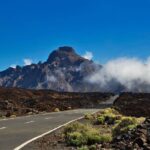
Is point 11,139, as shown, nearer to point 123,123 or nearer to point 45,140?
point 45,140

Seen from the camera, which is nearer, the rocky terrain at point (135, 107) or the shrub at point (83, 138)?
the shrub at point (83, 138)

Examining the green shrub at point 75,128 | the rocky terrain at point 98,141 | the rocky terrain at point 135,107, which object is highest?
the rocky terrain at point 135,107

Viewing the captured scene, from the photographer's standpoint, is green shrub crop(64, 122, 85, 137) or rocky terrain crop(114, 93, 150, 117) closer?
green shrub crop(64, 122, 85, 137)

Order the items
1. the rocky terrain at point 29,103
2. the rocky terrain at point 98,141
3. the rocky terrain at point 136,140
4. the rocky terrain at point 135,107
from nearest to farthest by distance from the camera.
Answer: the rocky terrain at point 136,140, the rocky terrain at point 98,141, the rocky terrain at point 135,107, the rocky terrain at point 29,103

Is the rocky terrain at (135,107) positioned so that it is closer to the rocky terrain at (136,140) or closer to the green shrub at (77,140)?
the green shrub at (77,140)

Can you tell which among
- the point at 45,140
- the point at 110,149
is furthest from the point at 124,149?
the point at 45,140

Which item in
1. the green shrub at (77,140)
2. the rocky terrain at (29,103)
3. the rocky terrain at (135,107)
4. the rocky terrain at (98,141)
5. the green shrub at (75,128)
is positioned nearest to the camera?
the rocky terrain at (98,141)

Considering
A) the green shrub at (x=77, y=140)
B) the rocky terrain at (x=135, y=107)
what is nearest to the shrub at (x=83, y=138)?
the green shrub at (x=77, y=140)

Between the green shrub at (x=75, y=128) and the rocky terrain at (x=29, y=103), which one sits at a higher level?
the rocky terrain at (x=29, y=103)

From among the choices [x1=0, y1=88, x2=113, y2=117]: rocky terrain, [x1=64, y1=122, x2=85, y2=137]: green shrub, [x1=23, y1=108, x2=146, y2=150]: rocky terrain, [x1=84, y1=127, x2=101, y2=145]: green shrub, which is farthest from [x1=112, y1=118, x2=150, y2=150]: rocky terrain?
[x1=0, y1=88, x2=113, y2=117]: rocky terrain

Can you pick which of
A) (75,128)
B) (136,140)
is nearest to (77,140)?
(75,128)

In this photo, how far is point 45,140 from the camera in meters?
19.7

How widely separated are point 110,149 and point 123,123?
6985 millimetres

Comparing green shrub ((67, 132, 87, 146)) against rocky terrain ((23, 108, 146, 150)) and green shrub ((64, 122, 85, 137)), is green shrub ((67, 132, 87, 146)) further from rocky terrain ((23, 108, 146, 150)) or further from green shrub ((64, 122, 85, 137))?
green shrub ((64, 122, 85, 137))
